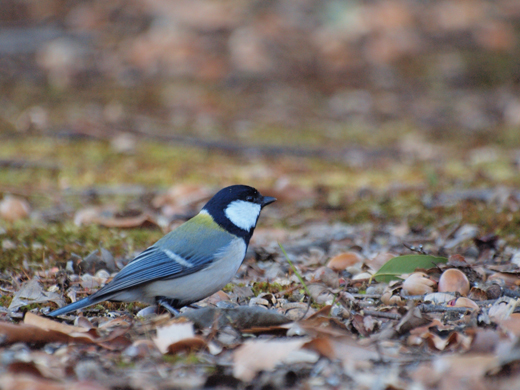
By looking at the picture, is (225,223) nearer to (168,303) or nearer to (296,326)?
(168,303)

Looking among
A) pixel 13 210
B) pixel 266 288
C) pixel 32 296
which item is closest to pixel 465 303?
pixel 266 288

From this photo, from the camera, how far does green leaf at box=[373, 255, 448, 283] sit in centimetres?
291

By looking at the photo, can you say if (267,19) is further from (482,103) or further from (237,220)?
(237,220)

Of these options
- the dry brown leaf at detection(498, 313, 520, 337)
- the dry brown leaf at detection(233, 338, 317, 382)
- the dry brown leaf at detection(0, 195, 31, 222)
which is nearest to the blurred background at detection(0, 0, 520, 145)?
the dry brown leaf at detection(0, 195, 31, 222)

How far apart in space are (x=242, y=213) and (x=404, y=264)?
0.80m

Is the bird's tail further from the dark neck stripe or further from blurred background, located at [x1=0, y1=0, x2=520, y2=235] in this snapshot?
blurred background, located at [x1=0, y1=0, x2=520, y2=235]

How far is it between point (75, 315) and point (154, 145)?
334 cm

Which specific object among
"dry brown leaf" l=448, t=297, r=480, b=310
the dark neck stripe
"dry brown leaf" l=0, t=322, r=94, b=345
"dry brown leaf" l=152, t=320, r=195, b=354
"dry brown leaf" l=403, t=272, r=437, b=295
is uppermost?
the dark neck stripe

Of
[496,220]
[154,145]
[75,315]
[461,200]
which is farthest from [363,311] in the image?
[154,145]

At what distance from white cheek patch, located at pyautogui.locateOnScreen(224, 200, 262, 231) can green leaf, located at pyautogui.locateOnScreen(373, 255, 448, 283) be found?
Answer: 2.12ft

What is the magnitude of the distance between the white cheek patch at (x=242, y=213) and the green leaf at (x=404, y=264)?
25.4 inches

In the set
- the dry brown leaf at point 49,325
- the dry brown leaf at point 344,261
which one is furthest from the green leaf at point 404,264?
the dry brown leaf at point 49,325

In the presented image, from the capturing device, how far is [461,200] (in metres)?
4.18

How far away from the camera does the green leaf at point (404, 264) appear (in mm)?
2914
